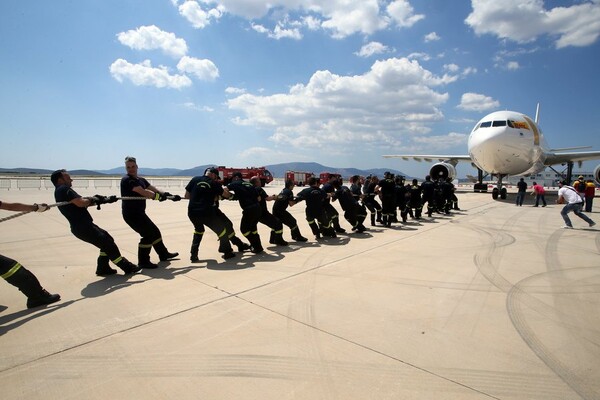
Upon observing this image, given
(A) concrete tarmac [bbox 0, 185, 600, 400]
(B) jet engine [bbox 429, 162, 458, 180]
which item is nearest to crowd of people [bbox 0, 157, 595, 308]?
(A) concrete tarmac [bbox 0, 185, 600, 400]

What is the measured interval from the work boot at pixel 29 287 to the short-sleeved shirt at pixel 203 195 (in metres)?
2.62

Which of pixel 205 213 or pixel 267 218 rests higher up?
pixel 205 213

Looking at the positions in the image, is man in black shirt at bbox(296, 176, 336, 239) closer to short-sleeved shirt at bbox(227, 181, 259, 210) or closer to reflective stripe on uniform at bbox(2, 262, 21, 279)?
short-sleeved shirt at bbox(227, 181, 259, 210)

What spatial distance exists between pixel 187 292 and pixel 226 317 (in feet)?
3.64

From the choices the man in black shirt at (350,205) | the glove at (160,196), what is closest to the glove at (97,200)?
the glove at (160,196)

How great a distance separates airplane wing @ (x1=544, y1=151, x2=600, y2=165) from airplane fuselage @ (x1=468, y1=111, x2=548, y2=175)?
11.2ft

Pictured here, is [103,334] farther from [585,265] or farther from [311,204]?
[585,265]

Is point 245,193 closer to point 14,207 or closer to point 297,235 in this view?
point 297,235

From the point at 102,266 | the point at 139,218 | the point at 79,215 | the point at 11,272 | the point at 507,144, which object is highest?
the point at 507,144

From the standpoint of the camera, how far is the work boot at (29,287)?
3935 mm

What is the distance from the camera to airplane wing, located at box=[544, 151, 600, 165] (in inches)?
829

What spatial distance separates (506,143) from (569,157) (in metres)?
9.27

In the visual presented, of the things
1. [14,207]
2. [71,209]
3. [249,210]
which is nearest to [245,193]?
[249,210]

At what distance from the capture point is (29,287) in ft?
13.1
